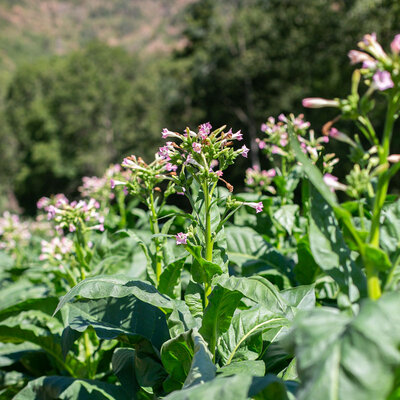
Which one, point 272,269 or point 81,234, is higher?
point 81,234

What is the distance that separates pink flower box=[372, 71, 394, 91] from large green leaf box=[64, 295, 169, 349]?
1548mm

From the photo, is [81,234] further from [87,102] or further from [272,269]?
[87,102]

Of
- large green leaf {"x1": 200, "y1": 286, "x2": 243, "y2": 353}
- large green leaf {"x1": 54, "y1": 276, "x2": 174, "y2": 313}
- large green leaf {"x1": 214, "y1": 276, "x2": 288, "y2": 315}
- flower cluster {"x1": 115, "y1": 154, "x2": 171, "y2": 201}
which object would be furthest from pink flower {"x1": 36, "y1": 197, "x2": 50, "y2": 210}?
large green leaf {"x1": 214, "y1": 276, "x2": 288, "y2": 315}

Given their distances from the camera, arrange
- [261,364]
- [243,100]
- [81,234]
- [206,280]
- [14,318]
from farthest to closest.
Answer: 1. [243,100]
2. [81,234]
3. [14,318]
4. [206,280]
5. [261,364]

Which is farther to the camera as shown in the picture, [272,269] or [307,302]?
[272,269]

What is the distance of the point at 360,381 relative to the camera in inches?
41.6

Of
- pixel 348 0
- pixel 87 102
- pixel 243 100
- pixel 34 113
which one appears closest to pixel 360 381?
pixel 348 0

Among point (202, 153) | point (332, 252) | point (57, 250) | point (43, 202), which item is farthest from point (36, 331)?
point (332, 252)

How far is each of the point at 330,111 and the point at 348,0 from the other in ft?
18.2

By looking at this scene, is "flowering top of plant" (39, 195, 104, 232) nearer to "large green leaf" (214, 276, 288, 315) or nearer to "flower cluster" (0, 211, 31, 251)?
"large green leaf" (214, 276, 288, 315)

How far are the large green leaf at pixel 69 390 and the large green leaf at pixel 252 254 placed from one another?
1.06m

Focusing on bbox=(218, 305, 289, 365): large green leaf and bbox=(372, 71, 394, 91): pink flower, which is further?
bbox=(218, 305, 289, 365): large green leaf

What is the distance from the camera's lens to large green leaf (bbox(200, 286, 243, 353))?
5.91 ft

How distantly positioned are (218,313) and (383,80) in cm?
116
